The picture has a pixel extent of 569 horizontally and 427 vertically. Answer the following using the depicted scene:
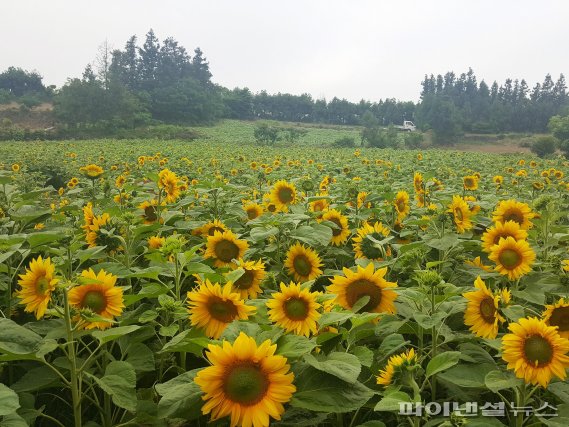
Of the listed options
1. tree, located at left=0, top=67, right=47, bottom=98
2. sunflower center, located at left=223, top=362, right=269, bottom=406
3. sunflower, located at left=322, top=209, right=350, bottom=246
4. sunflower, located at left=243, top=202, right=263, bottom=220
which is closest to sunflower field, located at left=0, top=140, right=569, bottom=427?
sunflower center, located at left=223, top=362, right=269, bottom=406

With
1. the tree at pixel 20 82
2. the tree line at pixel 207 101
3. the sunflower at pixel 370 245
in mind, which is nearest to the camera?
the sunflower at pixel 370 245

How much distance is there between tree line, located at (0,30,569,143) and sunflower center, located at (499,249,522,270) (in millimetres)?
44393

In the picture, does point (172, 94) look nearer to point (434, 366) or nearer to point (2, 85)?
point (2, 85)

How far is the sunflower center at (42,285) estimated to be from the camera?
1310 mm

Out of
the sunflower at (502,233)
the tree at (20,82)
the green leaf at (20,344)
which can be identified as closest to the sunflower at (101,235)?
the green leaf at (20,344)

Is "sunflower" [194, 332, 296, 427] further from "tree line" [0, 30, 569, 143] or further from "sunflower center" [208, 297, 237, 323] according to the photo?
"tree line" [0, 30, 569, 143]

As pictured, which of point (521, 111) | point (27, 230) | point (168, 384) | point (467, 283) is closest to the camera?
point (168, 384)

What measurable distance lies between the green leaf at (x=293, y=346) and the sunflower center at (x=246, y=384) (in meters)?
0.09

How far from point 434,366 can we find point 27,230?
2299 mm

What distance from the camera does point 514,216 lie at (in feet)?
7.63

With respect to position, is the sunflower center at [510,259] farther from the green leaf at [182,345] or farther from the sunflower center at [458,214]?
the green leaf at [182,345]

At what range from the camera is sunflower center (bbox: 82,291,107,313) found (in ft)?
4.53

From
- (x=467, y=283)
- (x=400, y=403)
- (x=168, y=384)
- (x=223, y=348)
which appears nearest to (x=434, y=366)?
(x=400, y=403)

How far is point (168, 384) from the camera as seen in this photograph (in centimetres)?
108
